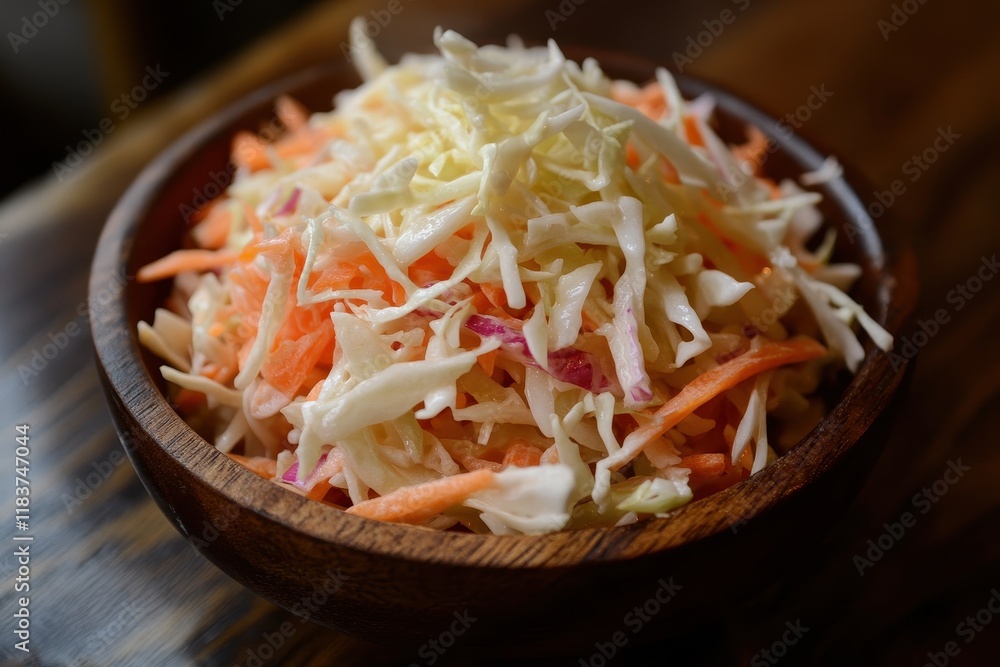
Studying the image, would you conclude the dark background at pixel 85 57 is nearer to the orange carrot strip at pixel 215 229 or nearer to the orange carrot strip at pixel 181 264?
the orange carrot strip at pixel 215 229

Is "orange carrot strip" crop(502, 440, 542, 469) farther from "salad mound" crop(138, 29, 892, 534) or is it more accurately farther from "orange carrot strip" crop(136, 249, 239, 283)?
"orange carrot strip" crop(136, 249, 239, 283)

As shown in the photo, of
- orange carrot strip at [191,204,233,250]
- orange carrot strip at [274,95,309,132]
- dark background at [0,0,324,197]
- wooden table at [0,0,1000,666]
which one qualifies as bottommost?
wooden table at [0,0,1000,666]

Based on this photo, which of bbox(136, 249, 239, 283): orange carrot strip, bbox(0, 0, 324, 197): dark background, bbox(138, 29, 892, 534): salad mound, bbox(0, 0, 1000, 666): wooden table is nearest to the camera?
bbox(138, 29, 892, 534): salad mound

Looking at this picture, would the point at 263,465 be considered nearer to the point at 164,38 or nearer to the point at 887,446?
the point at 887,446

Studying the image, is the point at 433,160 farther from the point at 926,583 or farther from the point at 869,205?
the point at 926,583

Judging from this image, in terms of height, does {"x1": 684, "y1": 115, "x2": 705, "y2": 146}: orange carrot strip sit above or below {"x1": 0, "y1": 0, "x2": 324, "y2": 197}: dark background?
below

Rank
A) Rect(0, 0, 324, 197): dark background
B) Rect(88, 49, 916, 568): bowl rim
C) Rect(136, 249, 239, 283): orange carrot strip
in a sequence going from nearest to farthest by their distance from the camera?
Rect(88, 49, 916, 568): bowl rim, Rect(136, 249, 239, 283): orange carrot strip, Rect(0, 0, 324, 197): dark background

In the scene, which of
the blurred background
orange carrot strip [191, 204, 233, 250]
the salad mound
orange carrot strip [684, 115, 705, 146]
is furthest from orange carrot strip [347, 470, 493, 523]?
the blurred background
